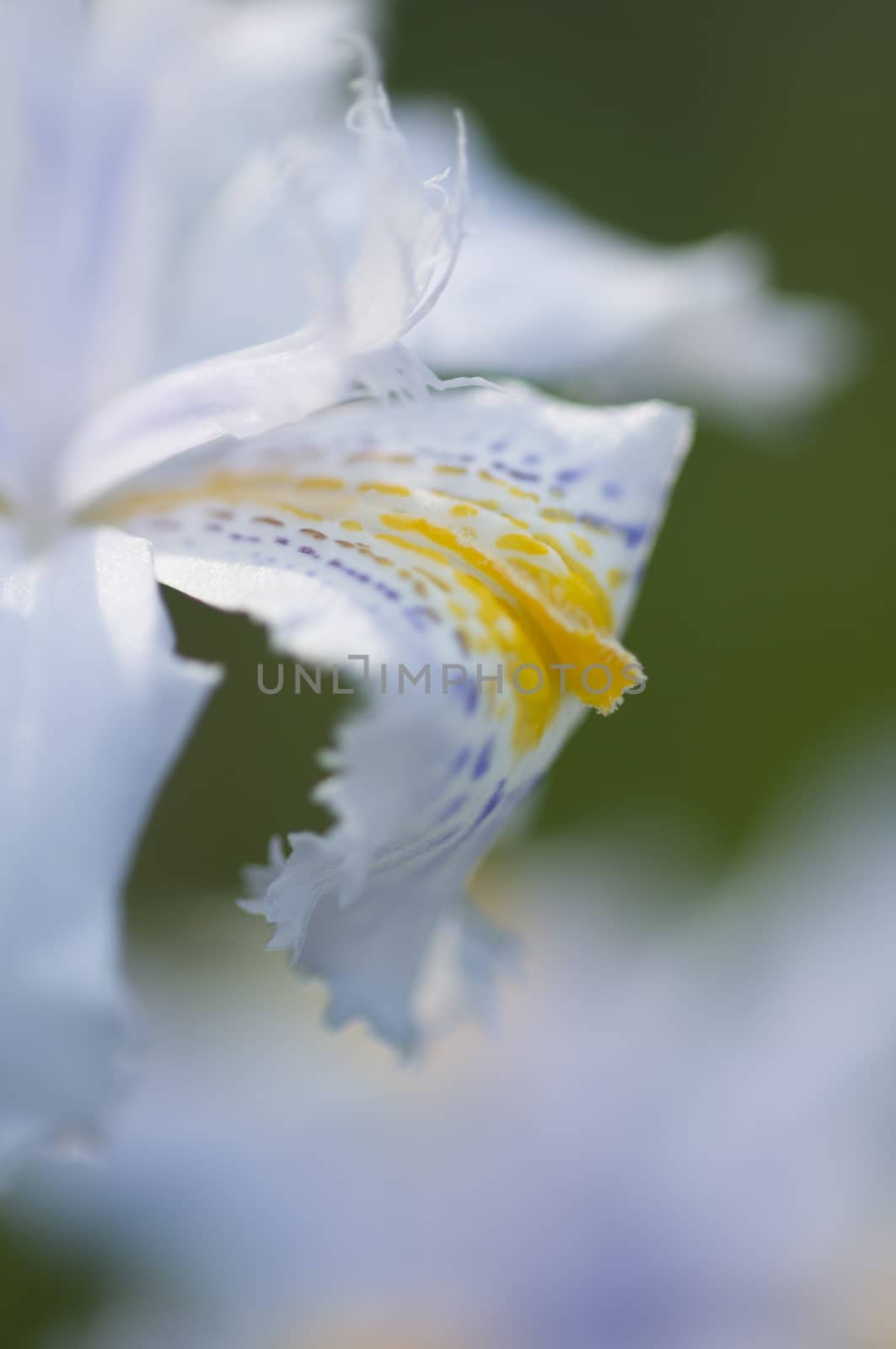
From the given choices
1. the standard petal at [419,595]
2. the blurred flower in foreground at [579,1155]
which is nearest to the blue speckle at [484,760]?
the standard petal at [419,595]

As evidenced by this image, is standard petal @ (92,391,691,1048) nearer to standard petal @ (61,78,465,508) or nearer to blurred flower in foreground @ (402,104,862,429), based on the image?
standard petal @ (61,78,465,508)

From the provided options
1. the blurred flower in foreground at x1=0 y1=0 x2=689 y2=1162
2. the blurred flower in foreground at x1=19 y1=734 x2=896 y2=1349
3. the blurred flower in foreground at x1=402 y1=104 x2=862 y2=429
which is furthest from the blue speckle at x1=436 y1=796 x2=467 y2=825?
the blurred flower in foreground at x1=19 y1=734 x2=896 y2=1349

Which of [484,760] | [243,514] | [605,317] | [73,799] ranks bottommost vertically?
[73,799]

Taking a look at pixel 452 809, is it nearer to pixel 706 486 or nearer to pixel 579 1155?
pixel 579 1155

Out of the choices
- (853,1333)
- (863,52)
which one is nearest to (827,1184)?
(853,1333)

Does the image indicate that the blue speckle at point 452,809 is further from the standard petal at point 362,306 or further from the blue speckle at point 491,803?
the standard petal at point 362,306

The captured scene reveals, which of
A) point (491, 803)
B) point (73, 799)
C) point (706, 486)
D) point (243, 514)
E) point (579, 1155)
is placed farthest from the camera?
point (706, 486)

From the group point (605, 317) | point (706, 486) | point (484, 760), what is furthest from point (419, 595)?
point (706, 486)
